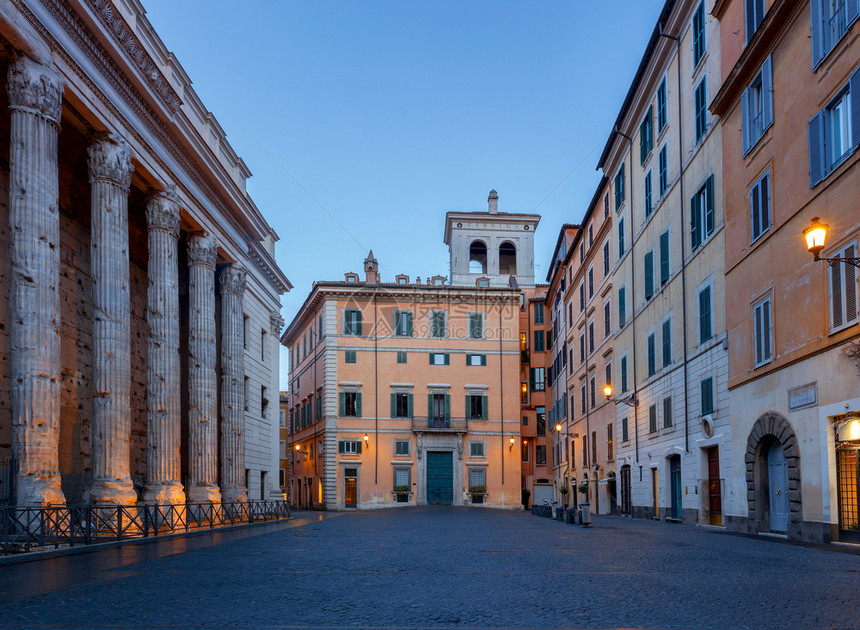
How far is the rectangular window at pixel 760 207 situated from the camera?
20094 millimetres

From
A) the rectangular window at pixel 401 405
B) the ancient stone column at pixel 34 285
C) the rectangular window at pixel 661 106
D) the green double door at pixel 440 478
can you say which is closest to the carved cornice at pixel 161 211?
the ancient stone column at pixel 34 285

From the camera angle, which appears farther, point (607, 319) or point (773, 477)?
point (607, 319)

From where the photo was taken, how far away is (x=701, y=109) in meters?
26.1

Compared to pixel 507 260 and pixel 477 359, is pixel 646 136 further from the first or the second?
pixel 507 260

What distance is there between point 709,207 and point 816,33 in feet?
26.4

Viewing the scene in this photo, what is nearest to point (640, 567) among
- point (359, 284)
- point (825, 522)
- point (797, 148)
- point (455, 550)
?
point (455, 550)

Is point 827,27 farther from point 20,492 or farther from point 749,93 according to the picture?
point 20,492

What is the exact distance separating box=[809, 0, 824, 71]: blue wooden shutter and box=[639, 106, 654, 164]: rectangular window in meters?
15.2

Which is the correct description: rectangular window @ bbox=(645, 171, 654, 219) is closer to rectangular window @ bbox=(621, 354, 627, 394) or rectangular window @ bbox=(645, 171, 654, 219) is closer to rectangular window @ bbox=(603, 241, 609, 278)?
rectangular window @ bbox=(621, 354, 627, 394)

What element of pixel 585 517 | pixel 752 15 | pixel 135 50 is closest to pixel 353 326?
pixel 585 517

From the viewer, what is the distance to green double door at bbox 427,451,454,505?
58500 millimetres

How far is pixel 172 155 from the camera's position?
26.4m

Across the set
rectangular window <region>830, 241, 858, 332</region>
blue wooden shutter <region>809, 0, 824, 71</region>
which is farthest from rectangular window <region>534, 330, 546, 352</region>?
rectangular window <region>830, 241, 858, 332</region>

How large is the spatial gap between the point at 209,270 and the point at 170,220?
14.7 feet
